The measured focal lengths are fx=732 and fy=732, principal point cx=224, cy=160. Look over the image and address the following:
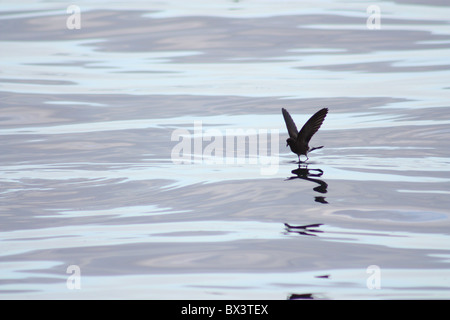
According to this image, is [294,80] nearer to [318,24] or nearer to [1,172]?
[318,24]

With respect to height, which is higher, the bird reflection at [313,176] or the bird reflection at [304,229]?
the bird reflection at [313,176]

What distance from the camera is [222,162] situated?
334 inches

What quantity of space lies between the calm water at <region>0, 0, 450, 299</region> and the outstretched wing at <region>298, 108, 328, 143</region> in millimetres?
416

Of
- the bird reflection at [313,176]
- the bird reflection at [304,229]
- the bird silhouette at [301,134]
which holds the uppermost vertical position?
the bird silhouette at [301,134]

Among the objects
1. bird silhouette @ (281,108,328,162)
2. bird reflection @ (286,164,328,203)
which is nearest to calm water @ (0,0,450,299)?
bird reflection @ (286,164,328,203)

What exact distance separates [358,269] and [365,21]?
13.6 m

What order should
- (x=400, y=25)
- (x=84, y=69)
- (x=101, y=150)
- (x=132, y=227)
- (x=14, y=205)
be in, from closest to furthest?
(x=132, y=227) → (x=14, y=205) → (x=101, y=150) → (x=84, y=69) → (x=400, y=25)

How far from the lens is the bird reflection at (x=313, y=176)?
7.05m

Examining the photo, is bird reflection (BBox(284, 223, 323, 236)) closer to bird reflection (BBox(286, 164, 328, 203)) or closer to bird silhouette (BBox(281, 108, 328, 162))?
bird reflection (BBox(286, 164, 328, 203))

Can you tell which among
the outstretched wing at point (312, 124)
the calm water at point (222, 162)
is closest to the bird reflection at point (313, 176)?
the calm water at point (222, 162)

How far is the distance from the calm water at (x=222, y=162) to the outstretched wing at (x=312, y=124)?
416mm

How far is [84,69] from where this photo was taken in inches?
558

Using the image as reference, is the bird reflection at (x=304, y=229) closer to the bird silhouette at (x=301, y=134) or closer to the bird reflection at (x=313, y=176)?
the bird reflection at (x=313, y=176)
